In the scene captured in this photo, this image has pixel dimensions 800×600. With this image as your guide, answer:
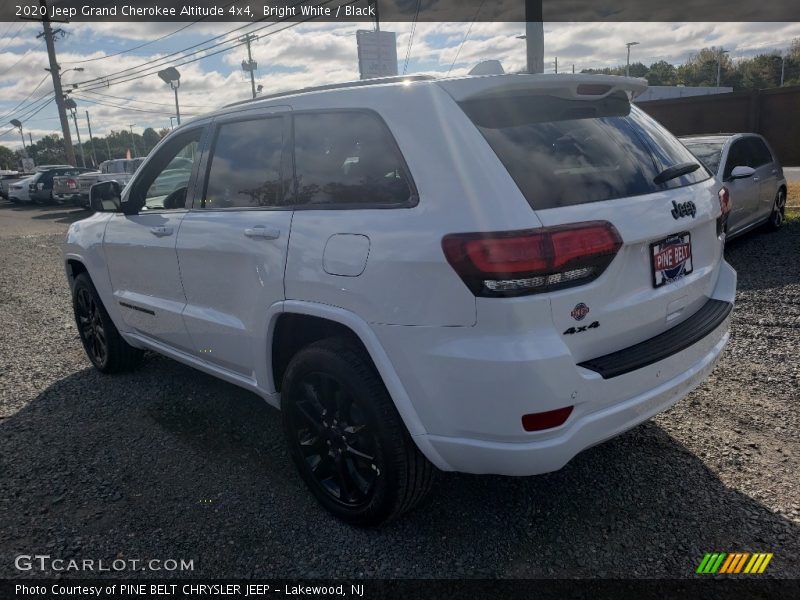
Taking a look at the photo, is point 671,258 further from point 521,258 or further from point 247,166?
point 247,166

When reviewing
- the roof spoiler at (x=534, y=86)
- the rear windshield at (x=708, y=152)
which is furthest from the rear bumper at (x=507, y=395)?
the rear windshield at (x=708, y=152)

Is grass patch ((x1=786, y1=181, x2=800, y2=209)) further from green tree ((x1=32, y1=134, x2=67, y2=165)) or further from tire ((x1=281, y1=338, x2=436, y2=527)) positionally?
green tree ((x1=32, y1=134, x2=67, y2=165))

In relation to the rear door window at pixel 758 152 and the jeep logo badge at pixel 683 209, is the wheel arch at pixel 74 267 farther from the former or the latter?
the rear door window at pixel 758 152

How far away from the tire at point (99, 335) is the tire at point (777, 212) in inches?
341

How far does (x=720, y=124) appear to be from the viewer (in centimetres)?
1745

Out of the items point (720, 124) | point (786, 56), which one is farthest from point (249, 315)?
point (786, 56)

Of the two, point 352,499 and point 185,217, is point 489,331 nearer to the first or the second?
point 352,499

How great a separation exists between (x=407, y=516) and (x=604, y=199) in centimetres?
164

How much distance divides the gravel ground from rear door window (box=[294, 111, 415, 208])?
147 centimetres

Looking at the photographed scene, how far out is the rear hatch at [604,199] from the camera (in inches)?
88.0

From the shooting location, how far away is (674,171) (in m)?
2.73

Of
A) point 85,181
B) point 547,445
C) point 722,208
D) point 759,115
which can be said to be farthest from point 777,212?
point 85,181

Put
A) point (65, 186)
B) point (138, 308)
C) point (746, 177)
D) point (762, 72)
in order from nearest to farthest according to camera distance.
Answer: point (138, 308) → point (746, 177) → point (65, 186) → point (762, 72)

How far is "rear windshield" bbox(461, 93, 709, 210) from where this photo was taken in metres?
2.32
